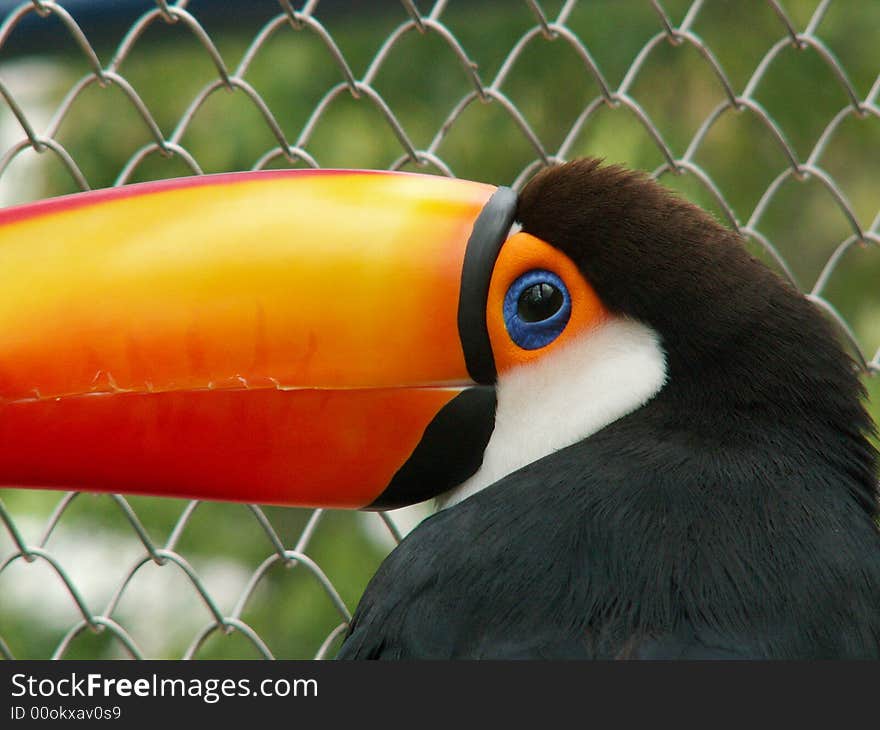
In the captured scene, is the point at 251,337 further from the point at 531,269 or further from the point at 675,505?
the point at 675,505

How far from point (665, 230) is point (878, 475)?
0.33 metres

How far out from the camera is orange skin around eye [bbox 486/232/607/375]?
1.34m

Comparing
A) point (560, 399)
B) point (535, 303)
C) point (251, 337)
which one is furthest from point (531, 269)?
point (251, 337)

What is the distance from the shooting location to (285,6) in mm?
1491

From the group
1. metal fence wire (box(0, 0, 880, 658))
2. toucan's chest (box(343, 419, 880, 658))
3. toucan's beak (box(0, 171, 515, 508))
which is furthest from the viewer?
metal fence wire (box(0, 0, 880, 658))

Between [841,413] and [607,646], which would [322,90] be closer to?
[841,413]

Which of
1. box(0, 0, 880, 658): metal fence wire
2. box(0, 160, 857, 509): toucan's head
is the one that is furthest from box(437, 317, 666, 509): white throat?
box(0, 0, 880, 658): metal fence wire

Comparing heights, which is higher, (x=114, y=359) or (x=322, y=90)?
(x=114, y=359)

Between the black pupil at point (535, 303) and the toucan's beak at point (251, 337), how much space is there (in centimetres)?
4

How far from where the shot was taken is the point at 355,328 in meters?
1.30

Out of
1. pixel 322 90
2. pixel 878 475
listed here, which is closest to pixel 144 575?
pixel 322 90

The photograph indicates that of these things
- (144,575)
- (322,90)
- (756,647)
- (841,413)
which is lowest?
(144,575)

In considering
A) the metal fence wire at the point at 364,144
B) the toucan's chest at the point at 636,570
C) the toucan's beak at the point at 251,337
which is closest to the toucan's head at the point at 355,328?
the toucan's beak at the point at 251,337

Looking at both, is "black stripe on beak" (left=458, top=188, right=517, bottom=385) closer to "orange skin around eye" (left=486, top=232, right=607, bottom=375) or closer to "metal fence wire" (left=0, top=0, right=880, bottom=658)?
"orange skin around eye" (left=486, top=232, right=607, bottom=375)
